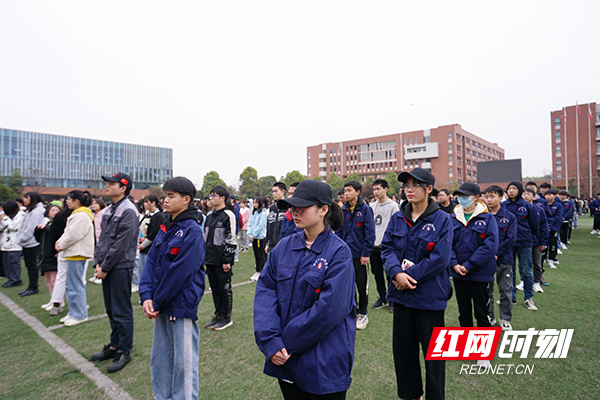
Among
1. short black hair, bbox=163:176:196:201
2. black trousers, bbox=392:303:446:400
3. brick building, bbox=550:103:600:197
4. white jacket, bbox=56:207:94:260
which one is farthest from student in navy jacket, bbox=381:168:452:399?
brick building, bbox=550:103:600:197

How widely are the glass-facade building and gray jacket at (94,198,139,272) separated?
2452 inches

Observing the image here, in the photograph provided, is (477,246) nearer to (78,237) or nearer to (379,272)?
(379,272)

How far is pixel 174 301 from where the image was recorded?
2729 millimetres

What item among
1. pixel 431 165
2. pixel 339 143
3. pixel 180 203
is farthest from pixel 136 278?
pixel 339 143

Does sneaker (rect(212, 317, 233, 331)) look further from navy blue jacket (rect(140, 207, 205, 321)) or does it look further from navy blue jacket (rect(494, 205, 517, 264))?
navy blue jacket (rect(494, 205, 517, 264))

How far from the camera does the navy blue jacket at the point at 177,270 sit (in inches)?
105

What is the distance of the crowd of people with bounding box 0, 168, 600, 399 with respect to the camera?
68.1 inches

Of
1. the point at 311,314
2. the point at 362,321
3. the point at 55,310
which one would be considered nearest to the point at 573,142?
the point at 362,321

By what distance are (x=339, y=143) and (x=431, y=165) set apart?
2665 cm

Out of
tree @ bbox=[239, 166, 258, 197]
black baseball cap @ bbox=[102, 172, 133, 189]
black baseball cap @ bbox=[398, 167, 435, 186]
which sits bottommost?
black baseball cap @ bbox=[398, 167, 435, 186]

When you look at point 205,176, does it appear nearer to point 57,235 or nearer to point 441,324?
point 57,235

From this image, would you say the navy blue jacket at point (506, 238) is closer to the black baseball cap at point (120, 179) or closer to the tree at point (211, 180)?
the black baseball cap at point (120, 179)

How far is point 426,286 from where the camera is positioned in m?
2.69

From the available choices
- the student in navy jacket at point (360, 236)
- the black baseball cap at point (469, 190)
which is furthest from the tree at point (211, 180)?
the black baseball cap at point (469, 190)
